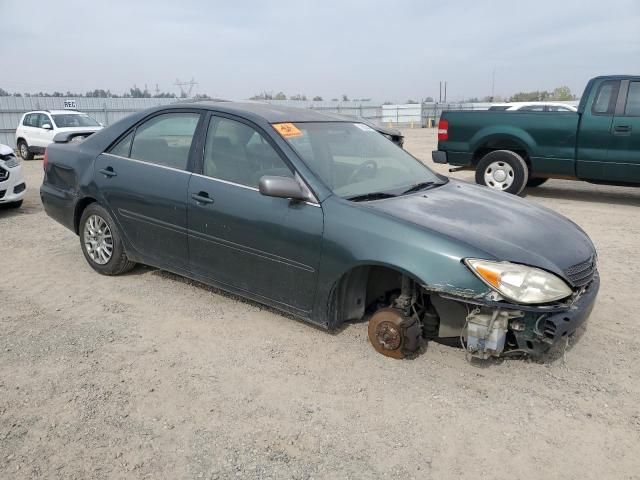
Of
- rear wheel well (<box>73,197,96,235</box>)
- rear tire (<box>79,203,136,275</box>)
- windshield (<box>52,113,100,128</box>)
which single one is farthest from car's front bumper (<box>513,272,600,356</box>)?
windshield (<box>52,113,100,128</box>)

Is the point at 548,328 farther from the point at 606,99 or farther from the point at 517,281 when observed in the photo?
the point at 606,99

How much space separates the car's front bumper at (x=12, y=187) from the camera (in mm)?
7820

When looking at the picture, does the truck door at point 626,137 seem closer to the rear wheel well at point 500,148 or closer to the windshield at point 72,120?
the rear wheel well at point 500,148

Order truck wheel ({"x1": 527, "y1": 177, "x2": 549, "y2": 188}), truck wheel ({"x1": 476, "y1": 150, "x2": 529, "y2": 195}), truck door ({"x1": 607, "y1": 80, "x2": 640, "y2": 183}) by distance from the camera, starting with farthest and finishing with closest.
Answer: truck wheel ({"x1": 527, "y1": 177, "x2": 549, "y2": 188})
truck wheel ({"x1": 476, "y1": 150, "x2": 529, "y2": 195})
truck door ({"x1": 607, "y1": 80, "x2": 640, "y2": 183})

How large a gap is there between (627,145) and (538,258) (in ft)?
19.0

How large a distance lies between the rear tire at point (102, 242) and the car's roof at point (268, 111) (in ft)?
3.80

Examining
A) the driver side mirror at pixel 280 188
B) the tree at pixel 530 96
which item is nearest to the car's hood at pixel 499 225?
the driver side mirror at pixel 280 188

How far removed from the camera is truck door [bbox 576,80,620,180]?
7859 mm

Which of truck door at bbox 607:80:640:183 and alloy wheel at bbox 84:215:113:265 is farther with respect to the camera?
truck door at bbox 607:80:640:183

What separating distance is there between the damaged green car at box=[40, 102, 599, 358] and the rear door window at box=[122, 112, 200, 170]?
0.01 meters

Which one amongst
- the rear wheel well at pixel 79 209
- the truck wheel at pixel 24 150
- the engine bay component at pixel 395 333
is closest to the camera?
the engine bay component at pixel 395 333

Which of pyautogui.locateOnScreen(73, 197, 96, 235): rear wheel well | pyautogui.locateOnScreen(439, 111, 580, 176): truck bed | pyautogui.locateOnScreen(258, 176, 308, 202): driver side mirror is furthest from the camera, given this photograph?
pyautogui.locateOnScreen(439, 111, 580, 176): truck bed

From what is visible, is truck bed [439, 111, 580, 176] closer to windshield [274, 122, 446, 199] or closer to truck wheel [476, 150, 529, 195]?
truck wheel [476, 150, 529, 195]

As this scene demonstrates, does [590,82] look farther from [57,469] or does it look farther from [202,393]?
[57,469]
